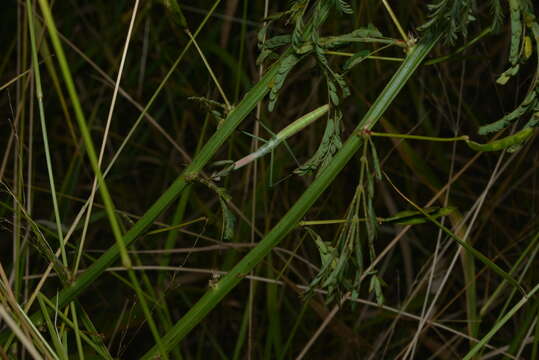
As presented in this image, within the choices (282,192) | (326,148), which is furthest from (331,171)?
(282,192)

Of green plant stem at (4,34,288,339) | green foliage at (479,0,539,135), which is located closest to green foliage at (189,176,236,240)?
green plant stem at (4,34,288,339)

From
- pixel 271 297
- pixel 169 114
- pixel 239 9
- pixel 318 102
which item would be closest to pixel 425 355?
pixel 271 297

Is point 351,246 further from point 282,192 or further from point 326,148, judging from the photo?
point 282,192

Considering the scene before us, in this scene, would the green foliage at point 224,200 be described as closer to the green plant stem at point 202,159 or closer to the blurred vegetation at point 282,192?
the green plant stem at point 202,159

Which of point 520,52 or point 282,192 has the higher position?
point 520,52

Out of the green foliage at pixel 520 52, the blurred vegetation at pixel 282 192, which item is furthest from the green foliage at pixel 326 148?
the blurred vegetation at pixel 282 192

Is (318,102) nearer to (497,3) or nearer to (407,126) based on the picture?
(407,126)

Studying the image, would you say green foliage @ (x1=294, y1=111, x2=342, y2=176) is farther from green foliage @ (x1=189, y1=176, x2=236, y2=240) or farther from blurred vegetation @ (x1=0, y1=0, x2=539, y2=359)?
blurred vegetation @ (x1=0, y1=0, x2=539, y2=359)

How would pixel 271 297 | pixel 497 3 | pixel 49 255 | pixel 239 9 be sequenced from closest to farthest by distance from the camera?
pixel 497 3
pixel 49 255
pixel 271 297
pixel 239 9

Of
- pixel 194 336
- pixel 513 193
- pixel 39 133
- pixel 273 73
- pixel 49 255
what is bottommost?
pixel 194 336

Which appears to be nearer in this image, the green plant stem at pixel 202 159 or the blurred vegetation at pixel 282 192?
the green plant stem at pixel 202 159

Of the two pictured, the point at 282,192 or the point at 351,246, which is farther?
the point at 282,192
